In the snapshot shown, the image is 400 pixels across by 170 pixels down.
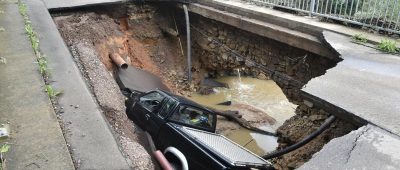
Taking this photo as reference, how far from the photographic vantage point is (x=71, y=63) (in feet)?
16.5

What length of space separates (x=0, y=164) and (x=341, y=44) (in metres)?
5.72

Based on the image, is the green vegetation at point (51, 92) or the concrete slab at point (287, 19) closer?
the green vegetation at point (51, 92)

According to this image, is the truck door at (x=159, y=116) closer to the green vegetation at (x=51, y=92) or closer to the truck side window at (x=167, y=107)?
the truck side window at (x=167, y=107)

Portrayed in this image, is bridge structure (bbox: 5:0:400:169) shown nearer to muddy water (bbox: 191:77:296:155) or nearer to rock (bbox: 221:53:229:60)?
rock (bbox: 221:53:229:60)

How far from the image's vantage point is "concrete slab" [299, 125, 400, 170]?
11.0 ft

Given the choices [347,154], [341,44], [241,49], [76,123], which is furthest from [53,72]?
[241,49]

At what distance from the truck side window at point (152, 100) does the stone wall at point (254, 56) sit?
3083 millimetres

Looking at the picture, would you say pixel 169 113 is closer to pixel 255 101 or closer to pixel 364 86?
pixel 364 86

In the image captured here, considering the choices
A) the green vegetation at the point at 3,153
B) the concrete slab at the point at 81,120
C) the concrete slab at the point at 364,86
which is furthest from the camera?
the concrete slab at the point at 364,86

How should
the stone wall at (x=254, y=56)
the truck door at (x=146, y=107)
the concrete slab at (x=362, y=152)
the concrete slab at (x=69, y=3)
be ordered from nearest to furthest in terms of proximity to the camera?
the concrete slab at (x=362, y=152), the truck door at (x=146, y=107), the stone wall at (x=254, y=56), the concrete slab at (x=69, y=3)

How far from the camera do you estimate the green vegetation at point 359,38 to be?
259 inches

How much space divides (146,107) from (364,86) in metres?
3.92

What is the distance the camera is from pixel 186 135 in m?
5.71

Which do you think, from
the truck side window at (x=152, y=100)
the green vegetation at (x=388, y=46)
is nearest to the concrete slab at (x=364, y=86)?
the green vegetation at (x=388, y=46)
